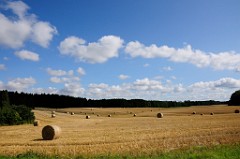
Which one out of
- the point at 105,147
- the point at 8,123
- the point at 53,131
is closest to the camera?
the point at 105,147

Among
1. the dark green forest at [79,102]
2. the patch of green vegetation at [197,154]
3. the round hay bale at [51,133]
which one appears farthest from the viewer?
the dark green forest at [79,102]

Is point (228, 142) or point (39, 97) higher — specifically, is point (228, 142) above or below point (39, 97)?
below

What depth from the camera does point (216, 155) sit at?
17.3 m

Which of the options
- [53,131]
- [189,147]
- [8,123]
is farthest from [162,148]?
[8,123]

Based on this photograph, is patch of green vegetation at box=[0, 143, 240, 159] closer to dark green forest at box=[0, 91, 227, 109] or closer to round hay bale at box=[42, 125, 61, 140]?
round hay bale at box=[42, 125, 61, 140]

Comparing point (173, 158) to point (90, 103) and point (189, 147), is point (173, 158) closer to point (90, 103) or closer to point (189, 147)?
point (189, 147)

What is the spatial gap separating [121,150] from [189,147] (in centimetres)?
376

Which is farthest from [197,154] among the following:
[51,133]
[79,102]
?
[79,102]

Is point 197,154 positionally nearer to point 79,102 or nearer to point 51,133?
point 51,133

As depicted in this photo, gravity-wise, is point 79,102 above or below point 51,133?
above

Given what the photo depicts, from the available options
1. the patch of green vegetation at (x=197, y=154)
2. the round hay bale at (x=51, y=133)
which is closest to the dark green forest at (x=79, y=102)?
the round hay bale at (x=51, y=133)

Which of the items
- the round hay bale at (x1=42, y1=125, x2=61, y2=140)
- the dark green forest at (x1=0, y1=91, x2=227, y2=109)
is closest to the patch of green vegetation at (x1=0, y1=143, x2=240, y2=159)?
the round hay bale at (x1=42, y1=125, x2=61, y2=140)

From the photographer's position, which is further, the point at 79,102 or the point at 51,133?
the point at 79,102

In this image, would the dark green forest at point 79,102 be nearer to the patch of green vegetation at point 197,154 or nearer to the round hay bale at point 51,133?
the round hay bale at point 51,133
